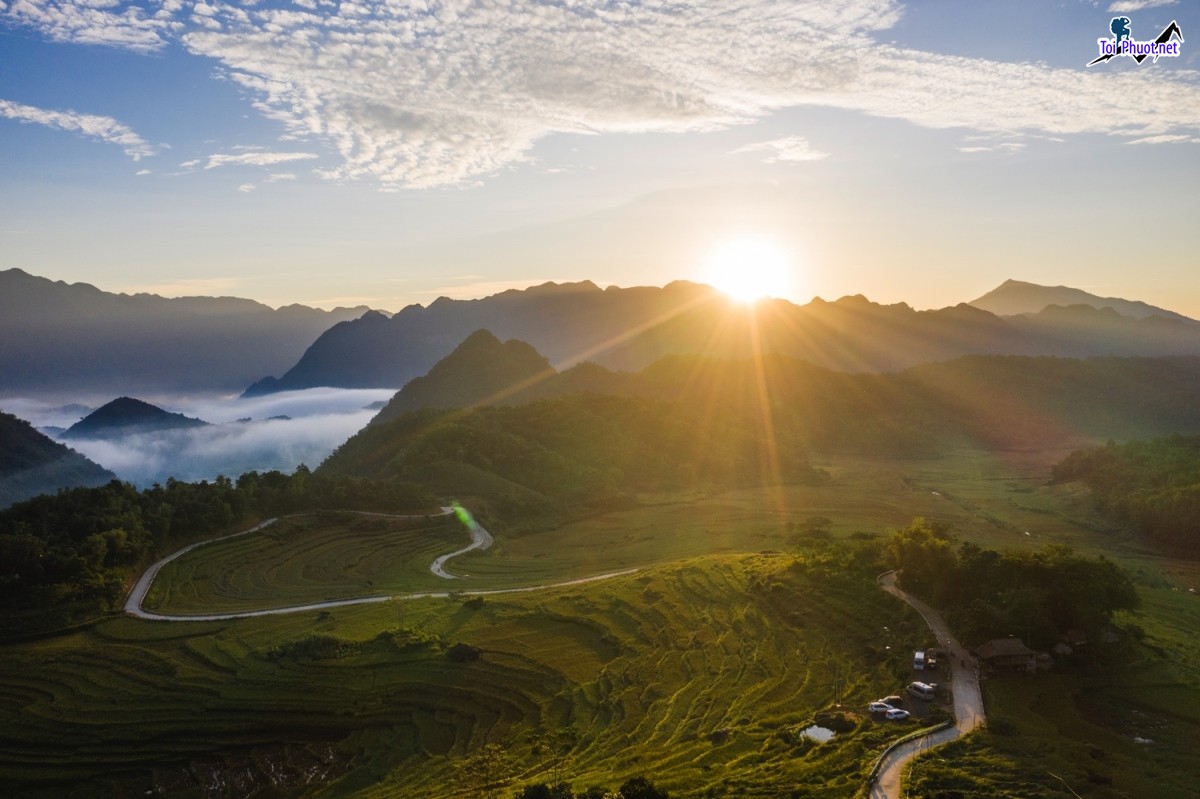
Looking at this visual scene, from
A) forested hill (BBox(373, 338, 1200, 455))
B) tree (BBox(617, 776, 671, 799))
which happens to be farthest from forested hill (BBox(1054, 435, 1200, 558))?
tree (BBox(617, 776, 671, 799))

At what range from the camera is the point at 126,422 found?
15638 centimetres

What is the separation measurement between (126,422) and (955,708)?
6554 inches

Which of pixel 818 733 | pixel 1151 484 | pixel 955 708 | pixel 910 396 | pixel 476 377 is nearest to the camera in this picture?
pixel 818 733

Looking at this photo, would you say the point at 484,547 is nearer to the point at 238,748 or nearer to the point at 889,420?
the point at 238,748

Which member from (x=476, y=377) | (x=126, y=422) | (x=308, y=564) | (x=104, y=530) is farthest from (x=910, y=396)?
(x=126, y=422)

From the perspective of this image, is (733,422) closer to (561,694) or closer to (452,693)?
(561,694)

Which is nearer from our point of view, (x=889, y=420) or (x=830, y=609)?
(x=830, y=609)

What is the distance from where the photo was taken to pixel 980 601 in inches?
1410

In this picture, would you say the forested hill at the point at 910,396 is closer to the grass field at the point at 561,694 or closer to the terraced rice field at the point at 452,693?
the grass field at the point at 561,694

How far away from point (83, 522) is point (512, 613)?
30349 millimetres

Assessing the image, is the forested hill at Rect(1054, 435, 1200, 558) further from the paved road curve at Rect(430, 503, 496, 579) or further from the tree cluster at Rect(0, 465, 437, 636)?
the tree cluster at Rect(0, 465, 437, 636)

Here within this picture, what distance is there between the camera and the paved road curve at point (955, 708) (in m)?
23.8

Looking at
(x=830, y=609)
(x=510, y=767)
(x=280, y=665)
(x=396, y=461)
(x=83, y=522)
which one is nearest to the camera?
(x=510, y=767)

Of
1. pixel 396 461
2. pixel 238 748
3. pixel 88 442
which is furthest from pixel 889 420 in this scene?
pixel 88 442
